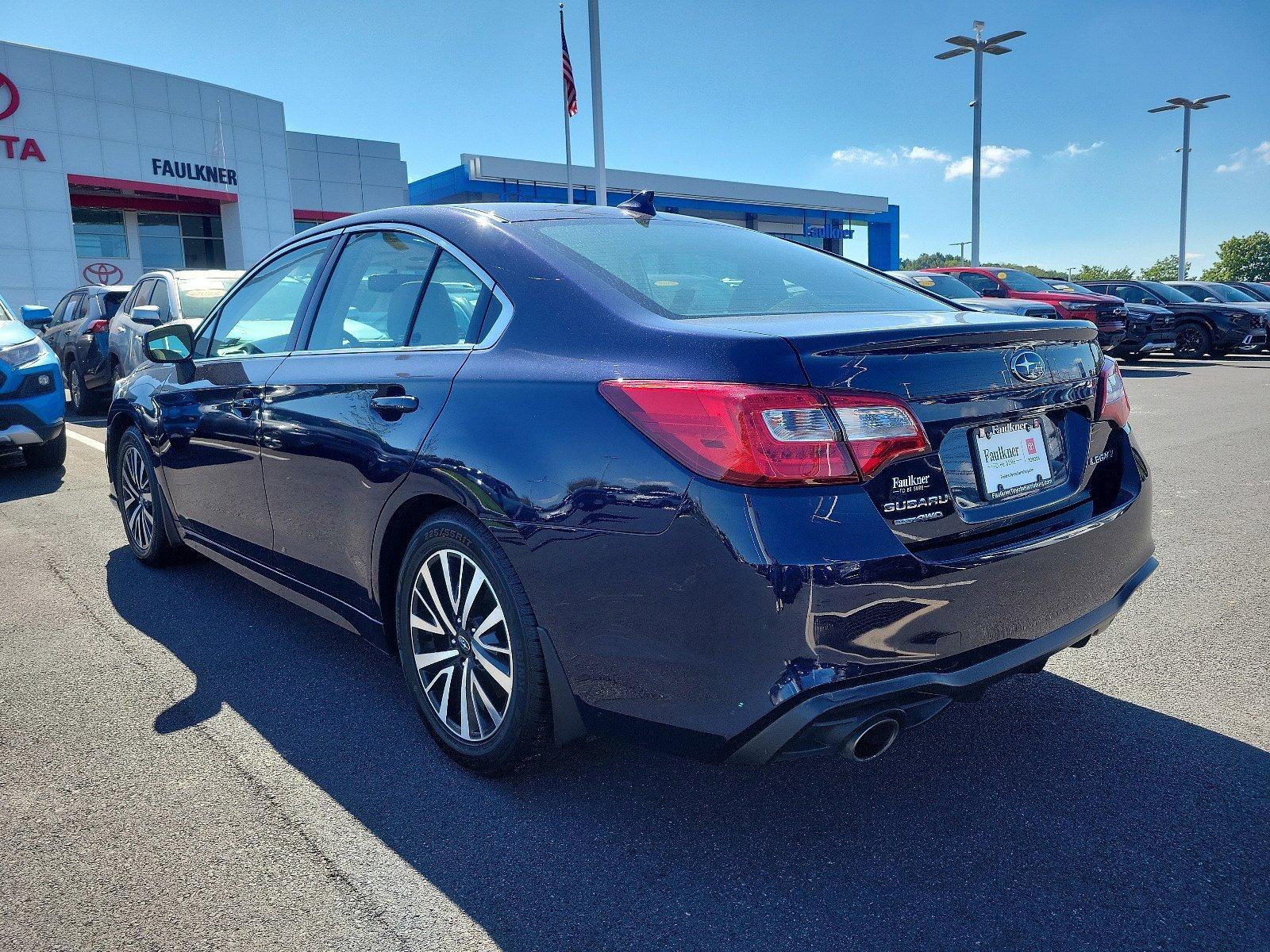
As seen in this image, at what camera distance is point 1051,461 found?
2578 millimetres

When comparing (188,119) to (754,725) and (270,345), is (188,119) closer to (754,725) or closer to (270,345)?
(270,345)

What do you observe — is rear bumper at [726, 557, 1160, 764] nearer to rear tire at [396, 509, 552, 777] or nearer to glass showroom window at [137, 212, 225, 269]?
rear tire at [396, 509, 552, 777]

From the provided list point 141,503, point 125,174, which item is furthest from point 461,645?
point 125,174

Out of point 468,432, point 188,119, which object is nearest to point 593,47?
point 468,432

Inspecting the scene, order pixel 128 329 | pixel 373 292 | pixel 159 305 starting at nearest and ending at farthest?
pixel 373 292 < pixel 159 305 < pixel 128 329

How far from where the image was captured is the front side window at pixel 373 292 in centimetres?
313

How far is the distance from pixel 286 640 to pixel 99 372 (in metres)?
9.50

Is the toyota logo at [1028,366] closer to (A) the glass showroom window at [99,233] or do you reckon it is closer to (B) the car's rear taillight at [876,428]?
(B) the car's rear taillight at [876,428]

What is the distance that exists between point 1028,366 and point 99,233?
3275 cm

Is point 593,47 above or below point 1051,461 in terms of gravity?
above

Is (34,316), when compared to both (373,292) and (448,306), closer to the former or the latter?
(373,292)

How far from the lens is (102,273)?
1148 inches

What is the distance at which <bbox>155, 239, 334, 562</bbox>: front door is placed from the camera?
370cm

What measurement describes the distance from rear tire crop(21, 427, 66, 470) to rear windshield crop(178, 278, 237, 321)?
6.41 ft
